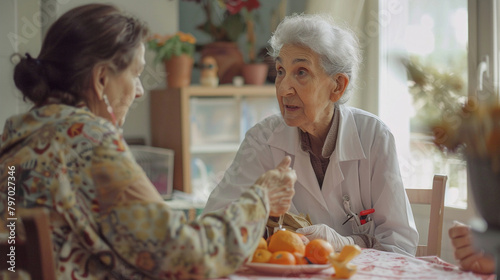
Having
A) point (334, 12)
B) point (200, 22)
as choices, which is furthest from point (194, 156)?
point (334, 12)

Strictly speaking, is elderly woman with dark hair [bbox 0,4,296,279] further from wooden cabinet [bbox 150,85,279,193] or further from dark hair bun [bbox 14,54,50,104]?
wooden cabinet [bbox 150,85,279,193]

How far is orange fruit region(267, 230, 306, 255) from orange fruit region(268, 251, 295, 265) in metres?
0.03

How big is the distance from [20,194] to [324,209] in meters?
1.03

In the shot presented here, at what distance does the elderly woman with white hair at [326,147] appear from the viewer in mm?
1781

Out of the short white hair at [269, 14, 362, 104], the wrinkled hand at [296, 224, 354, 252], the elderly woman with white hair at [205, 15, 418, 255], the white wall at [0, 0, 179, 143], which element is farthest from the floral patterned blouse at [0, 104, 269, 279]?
the white wall at [0, 0, 179, 143]

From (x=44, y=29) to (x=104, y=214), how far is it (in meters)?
2.57

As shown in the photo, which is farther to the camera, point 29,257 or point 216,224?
point 216,224

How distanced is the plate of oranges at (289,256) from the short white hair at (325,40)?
772 millimetres

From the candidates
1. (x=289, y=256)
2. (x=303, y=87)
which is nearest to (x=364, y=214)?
(x=303, y=87)

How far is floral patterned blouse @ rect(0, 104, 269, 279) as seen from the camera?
3.41 feet

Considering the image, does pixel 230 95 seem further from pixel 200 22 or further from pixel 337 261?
pixel 337 261

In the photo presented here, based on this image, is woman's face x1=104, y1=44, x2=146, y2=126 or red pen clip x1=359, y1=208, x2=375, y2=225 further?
red pen clip x1=359, y1=208, x2=375, y2=225

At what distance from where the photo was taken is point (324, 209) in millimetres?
1833

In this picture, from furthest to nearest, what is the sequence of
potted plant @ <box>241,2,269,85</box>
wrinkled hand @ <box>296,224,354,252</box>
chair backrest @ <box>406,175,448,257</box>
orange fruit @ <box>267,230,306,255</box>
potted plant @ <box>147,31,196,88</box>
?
1. potted plant @ <box>241,2,269,85</box>
2. potted plant @ <box>147,31,196,88</box>
3. chair backrest @ <box>406,175,448,257</box>
4. wrinkled hand @ <box>296,224,354,252</box>
5. orange fruit @ <box>267,230,306,255</box>
